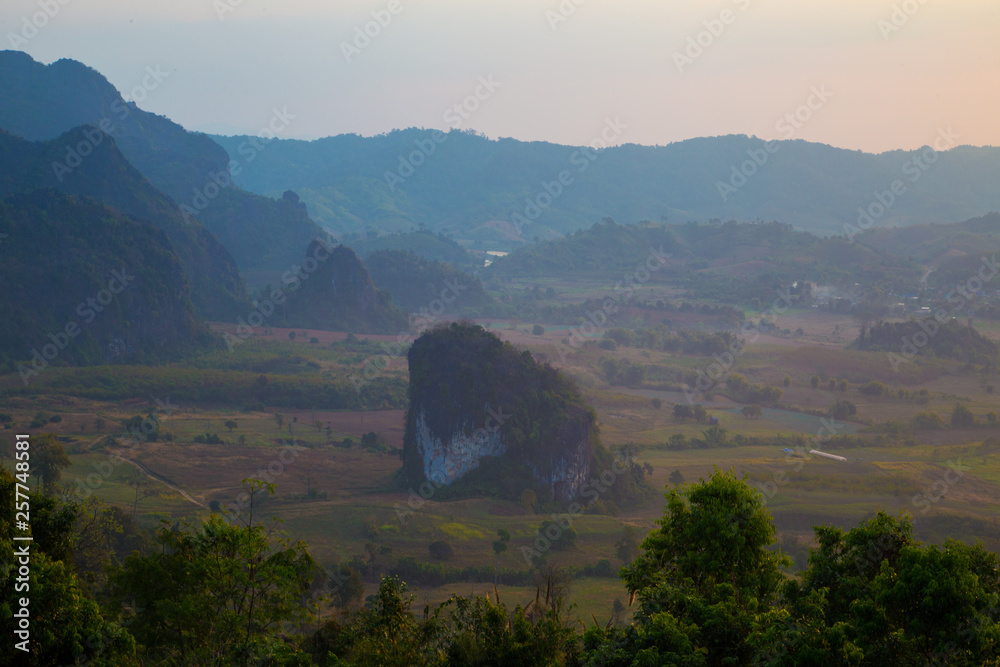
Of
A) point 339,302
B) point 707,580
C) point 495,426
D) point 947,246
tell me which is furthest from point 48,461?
point 947,246

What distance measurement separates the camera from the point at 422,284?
140 metres

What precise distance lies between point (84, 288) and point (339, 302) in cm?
3565

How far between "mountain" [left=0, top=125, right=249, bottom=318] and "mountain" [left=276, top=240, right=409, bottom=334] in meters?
8.25

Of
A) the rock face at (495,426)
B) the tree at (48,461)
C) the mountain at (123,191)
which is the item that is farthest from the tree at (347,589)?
the mountain at (123,191)

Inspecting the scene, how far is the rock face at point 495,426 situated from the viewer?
51062 millimetres

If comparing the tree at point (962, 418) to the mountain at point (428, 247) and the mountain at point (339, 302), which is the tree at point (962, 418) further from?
the mountain at point (428, 247)

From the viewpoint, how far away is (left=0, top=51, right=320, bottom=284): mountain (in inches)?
5886

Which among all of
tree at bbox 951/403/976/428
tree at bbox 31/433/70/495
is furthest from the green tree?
tree at bbox 951/403/976/428

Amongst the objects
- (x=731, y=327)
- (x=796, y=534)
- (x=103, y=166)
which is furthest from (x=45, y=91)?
(x=796, y=534)

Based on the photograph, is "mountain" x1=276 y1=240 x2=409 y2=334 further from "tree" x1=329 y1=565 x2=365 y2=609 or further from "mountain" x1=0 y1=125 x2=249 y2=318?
"tree" x1=329 y1=565 x2=365 y2=609

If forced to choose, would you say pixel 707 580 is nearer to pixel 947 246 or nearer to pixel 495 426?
pixel 495 426

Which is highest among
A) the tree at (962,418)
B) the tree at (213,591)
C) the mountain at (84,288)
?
the mountain at (84,288)

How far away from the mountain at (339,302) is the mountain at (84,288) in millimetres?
17774

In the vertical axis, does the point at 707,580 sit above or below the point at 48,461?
above
